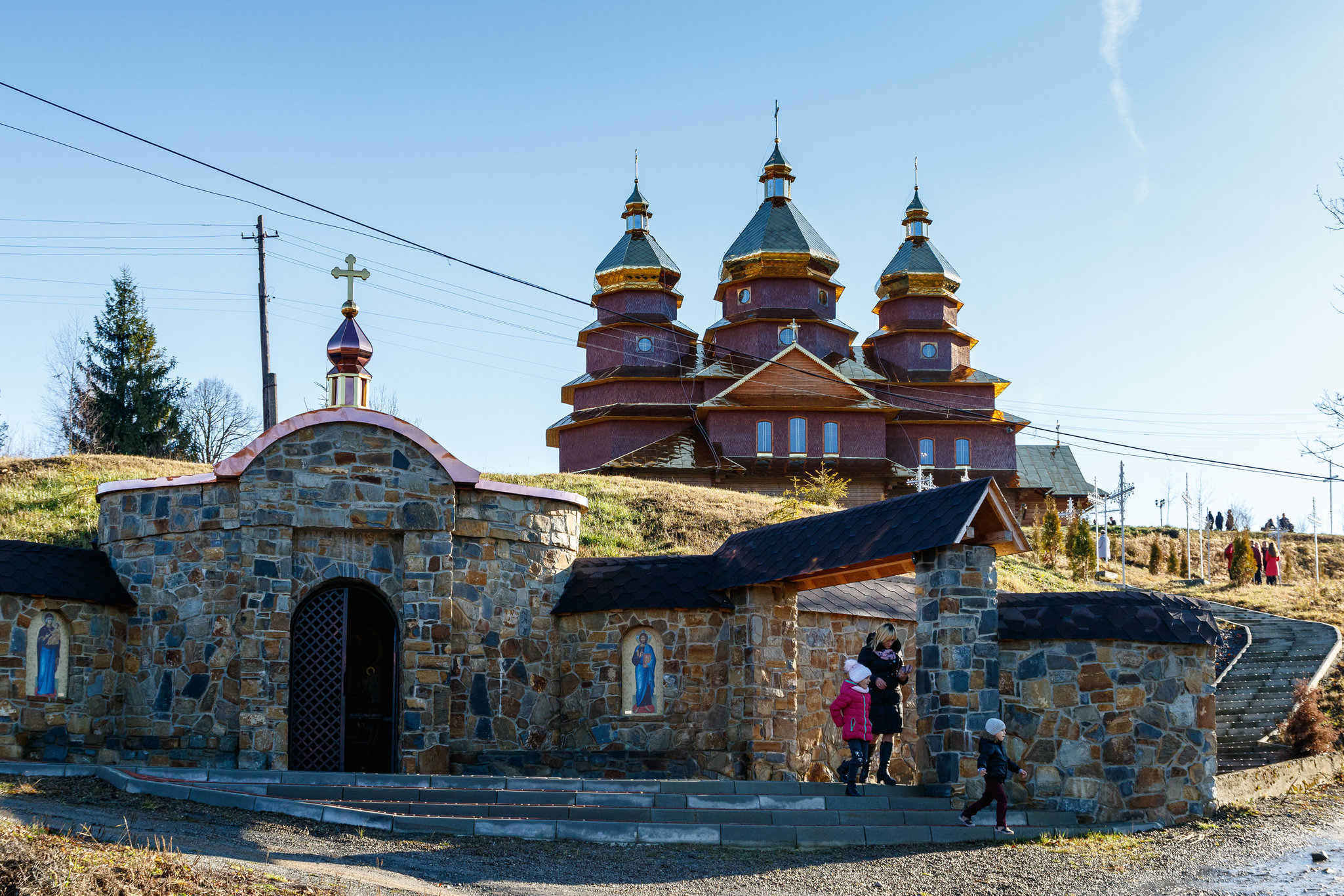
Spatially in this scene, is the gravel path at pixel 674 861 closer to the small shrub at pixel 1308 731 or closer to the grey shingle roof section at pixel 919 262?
the small shrub at pixel 1308 731

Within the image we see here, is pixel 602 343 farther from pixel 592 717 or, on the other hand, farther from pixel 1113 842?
pixel 1113 842

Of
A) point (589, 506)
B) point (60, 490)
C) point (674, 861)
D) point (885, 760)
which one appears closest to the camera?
point (674, 861)

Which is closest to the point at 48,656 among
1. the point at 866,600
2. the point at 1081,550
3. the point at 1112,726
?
the point at 866,600

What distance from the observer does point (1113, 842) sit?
11742 mm

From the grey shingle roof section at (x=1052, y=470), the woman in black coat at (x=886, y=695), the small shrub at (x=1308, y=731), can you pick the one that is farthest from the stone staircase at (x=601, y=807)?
the grey shingle roof section at (x=1052, y=470)

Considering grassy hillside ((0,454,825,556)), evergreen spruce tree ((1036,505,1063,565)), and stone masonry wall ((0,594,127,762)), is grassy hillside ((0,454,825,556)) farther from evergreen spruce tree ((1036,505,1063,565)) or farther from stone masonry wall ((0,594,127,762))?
evergreen spruce tree ((1036,505,1063,565))

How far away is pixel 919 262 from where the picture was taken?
44.2 m

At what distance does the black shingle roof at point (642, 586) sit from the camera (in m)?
15.8

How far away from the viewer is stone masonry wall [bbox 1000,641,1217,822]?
12.7m

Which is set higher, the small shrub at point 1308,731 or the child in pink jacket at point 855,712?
the child in pink jacket at point 855,712

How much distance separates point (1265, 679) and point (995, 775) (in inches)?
376

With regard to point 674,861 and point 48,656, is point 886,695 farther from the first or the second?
point 48,656

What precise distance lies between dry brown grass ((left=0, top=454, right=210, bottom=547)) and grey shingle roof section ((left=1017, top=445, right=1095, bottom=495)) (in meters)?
31.4

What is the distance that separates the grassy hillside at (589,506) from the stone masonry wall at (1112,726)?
1208 cm
